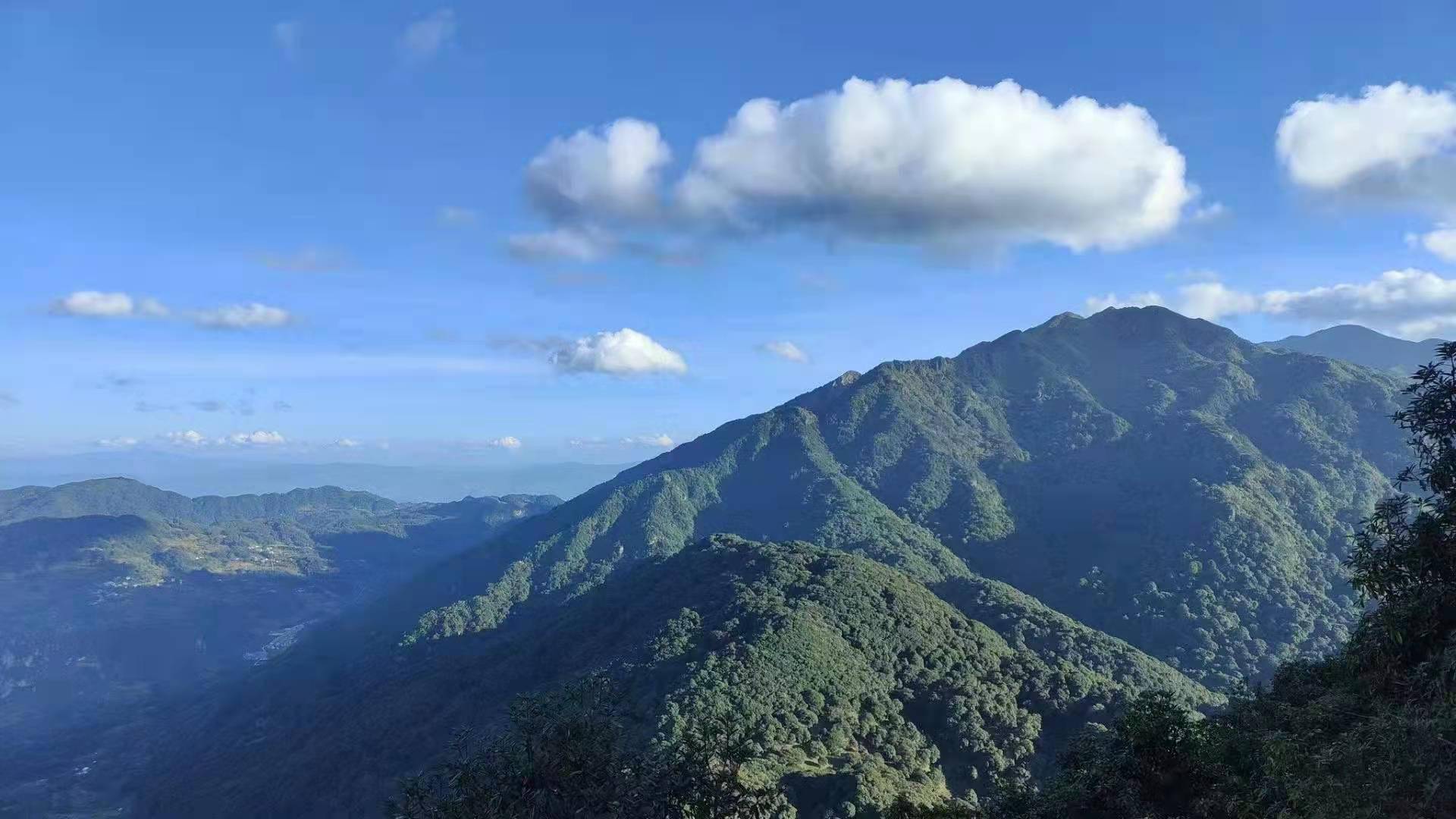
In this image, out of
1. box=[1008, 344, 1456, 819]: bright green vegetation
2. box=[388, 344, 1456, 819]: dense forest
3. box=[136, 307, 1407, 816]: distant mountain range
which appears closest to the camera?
box=[1008, 344, 1456, 819]: bright green vegetation

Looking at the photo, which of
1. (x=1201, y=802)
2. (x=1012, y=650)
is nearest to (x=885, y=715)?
(x=1012, y=650)

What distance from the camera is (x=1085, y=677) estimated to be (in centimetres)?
10412

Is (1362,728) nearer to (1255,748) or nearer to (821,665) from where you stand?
(1255,748)

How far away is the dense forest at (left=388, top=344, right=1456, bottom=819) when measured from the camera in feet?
59.0

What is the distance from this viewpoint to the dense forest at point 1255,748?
59.0 feet

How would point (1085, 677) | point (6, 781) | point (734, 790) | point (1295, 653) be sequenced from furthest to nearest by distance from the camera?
point (6, 781), point (1295, 653), point (1085, 677), point (734, 790)

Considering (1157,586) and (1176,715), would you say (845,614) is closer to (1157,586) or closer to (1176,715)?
(1176,715)

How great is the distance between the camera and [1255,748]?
104ft

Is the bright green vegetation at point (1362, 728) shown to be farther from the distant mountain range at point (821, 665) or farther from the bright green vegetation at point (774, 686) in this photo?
the bright green vegetation at point (774, 686)

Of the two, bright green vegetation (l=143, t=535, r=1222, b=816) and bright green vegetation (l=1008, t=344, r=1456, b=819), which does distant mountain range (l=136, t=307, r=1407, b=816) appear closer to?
bright green vegetation (l=143, t=535, r=1222, b=816)

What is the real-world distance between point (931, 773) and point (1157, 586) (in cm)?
12813

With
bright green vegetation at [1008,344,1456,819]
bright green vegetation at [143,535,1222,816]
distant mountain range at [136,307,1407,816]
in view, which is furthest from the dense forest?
bright green vegetation at [143,535,1222,816]

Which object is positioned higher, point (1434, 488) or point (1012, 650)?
point (1434, 488)

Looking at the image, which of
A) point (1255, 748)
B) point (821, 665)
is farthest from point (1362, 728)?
point (821, 665)
